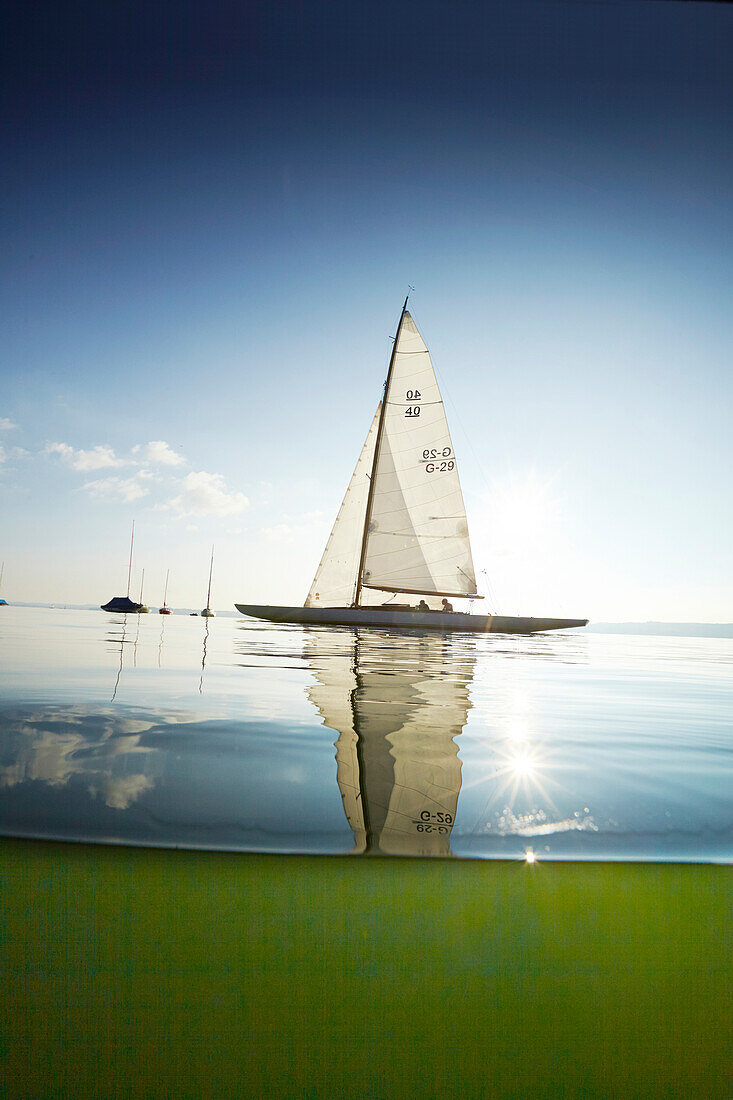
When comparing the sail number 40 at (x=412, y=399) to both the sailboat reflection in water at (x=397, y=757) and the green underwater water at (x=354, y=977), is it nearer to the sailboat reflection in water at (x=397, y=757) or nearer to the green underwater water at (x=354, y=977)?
the sailboat reflection in water at (x=397, y=757)

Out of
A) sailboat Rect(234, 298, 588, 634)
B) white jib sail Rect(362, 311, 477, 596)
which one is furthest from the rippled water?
white jib sail Rect(362, 311, 477, 596)

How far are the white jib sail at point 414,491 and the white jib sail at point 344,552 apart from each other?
237cm

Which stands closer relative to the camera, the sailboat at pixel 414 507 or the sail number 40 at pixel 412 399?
the sailboat at pixel 414 507

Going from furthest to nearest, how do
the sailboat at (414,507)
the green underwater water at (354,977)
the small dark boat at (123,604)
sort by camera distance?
the small dark boat at (123,604), the sailboat at (414,507), the green underwater water at (354,977)

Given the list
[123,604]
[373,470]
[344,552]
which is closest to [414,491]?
[373,470]

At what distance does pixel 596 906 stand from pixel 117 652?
7212 millimetres

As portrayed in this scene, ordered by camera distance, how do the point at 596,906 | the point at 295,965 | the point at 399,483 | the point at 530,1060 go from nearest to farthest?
1. the point at 530,1060
2. the point at 295,965
3. the point at 596,906
4. the point at 399,483

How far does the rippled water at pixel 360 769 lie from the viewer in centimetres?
182

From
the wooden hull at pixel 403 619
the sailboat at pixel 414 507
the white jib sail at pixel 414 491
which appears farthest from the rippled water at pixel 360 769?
the white jib sail at pixel 414 491

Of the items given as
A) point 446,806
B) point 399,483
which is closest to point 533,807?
point 446,806

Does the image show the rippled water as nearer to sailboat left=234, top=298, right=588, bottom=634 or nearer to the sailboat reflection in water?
the sailboat reflection in water

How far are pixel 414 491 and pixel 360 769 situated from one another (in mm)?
23914

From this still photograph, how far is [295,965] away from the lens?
45.7 inches

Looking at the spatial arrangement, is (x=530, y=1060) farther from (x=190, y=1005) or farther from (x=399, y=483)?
(x=399, y=483)
